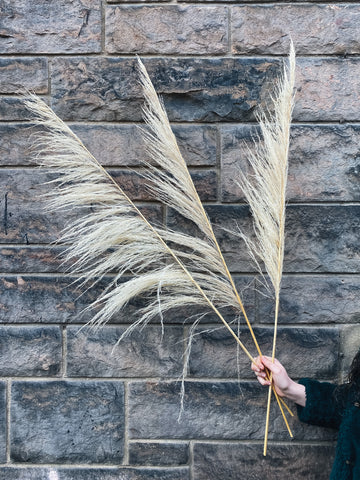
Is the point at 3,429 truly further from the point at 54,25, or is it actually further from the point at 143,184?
the point at 54,25

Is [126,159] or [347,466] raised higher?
[126,159]

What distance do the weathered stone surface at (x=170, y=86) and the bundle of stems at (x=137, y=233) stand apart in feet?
0.40

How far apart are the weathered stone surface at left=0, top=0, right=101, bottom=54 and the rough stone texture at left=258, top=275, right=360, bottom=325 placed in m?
1.37

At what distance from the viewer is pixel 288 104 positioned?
1809 millimetres

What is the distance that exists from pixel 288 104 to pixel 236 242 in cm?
64

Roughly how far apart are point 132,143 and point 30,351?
1.01 metres

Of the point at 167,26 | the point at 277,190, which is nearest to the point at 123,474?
the point at 277,190

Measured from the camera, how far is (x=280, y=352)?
217 centimetres

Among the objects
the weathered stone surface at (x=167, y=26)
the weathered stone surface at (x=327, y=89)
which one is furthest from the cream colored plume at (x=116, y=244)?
the weathered stone surface at (x=327, y=89)

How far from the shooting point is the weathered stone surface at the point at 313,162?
2168mm

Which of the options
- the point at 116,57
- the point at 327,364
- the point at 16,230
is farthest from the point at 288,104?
the point at 16,230

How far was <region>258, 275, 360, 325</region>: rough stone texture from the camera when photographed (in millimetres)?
2162

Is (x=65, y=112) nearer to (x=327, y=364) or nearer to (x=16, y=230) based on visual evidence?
(x=16, y=230)

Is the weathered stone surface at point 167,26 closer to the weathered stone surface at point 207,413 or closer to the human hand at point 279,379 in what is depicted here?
the human hand at point 279,379
